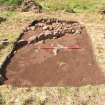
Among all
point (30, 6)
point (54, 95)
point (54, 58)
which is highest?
point (54, 95)

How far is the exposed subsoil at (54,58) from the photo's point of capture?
9539 mm

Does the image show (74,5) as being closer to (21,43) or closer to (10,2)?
(10,2)

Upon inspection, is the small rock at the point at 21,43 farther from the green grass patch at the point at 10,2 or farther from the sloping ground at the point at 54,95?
the green grass patch at the point at 10,2

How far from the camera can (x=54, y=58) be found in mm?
10898

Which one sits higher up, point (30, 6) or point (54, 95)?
point (54, 95)

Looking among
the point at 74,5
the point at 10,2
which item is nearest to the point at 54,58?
the point at 74,5

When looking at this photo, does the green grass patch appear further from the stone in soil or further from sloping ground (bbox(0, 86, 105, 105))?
sloping ground (bbox(0, 86, 105, 105))

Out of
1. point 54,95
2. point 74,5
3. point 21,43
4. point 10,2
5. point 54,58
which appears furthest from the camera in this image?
point 74,5

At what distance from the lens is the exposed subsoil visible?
954 centimetres

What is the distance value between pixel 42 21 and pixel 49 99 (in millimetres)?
6034

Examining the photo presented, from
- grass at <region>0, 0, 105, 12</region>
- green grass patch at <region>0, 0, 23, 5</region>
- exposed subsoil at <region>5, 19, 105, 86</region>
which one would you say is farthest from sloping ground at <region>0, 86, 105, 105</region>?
green grass patch at <region>0, 0, 23, 5</region>

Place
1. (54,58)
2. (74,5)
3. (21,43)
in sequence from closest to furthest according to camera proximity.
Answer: (54,58)
(21,43)
(74,5)

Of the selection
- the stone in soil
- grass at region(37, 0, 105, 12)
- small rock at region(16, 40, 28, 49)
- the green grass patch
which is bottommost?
grass at region(37, 0, 105, 12)

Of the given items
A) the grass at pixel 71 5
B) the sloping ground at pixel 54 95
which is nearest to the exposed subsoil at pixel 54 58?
the sloping ground at pixel 54 95
